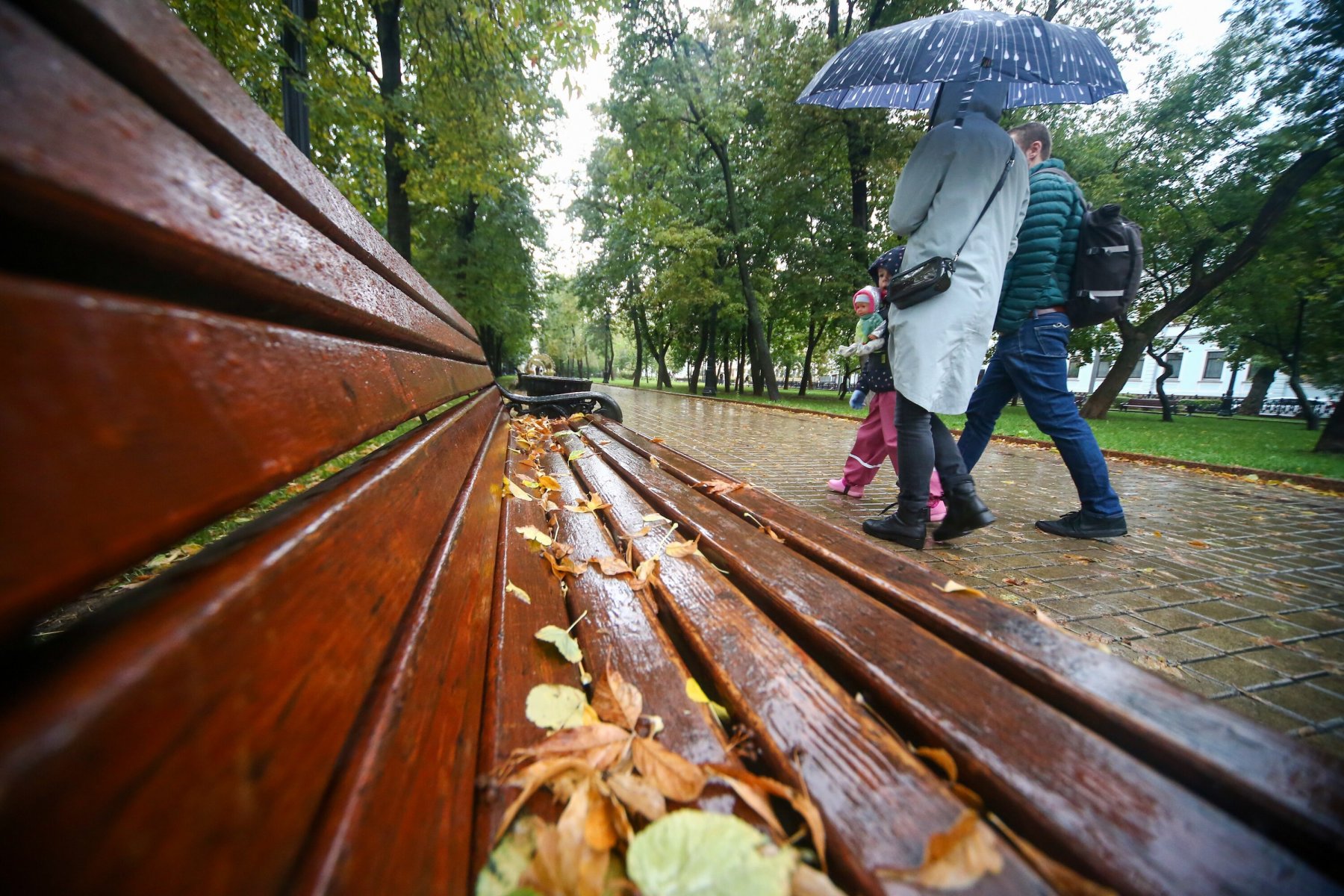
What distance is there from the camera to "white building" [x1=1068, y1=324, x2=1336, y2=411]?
30344 millimetres

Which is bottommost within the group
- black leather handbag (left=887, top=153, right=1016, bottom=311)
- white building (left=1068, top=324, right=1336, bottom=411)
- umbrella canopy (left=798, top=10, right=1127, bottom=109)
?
black leather handbag (left=887, top=153, right=1016, bottom=311)

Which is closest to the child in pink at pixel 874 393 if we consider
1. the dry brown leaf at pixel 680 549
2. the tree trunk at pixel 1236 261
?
the dry brown leaf at pixel 680 549

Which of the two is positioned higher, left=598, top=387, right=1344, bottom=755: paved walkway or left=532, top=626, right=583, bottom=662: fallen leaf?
left=532, top=626, right=583, bottom=662: fallen leaf

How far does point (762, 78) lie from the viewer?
499 inches

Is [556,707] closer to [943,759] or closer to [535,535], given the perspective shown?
[943,759]

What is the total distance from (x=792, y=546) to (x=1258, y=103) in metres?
18.6

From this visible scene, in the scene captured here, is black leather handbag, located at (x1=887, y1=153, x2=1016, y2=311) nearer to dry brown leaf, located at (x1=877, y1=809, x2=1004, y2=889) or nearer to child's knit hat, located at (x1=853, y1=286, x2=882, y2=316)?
child's knit hat, located at (x1=853, y1=286, x2=882, y2=316)

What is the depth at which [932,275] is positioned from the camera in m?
2.08

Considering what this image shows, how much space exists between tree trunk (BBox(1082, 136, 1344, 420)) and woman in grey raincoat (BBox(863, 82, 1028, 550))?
11874 millimetres

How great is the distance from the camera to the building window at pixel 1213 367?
104 feet

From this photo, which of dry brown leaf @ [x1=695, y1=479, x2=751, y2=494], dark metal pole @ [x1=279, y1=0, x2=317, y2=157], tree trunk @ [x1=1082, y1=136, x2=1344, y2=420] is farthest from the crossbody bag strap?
tree trunk @ [x1=1082, y1=136, x2=1344, y2=420]

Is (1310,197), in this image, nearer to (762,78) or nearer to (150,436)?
(762,78)

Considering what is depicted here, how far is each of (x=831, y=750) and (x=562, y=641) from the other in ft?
1.54

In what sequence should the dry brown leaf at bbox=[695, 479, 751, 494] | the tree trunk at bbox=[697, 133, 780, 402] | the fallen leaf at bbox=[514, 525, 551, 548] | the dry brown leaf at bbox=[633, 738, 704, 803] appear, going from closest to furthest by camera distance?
the dry brown leaf at bbox=[633, 738, 704, 803] → the fallen leaf at bbox=[514, 525, 551, 548] → the dry brown leaf at bbox=[695, 479, 751, 494] → the tree trunk at bbox=[697, 133, 780, 402]
